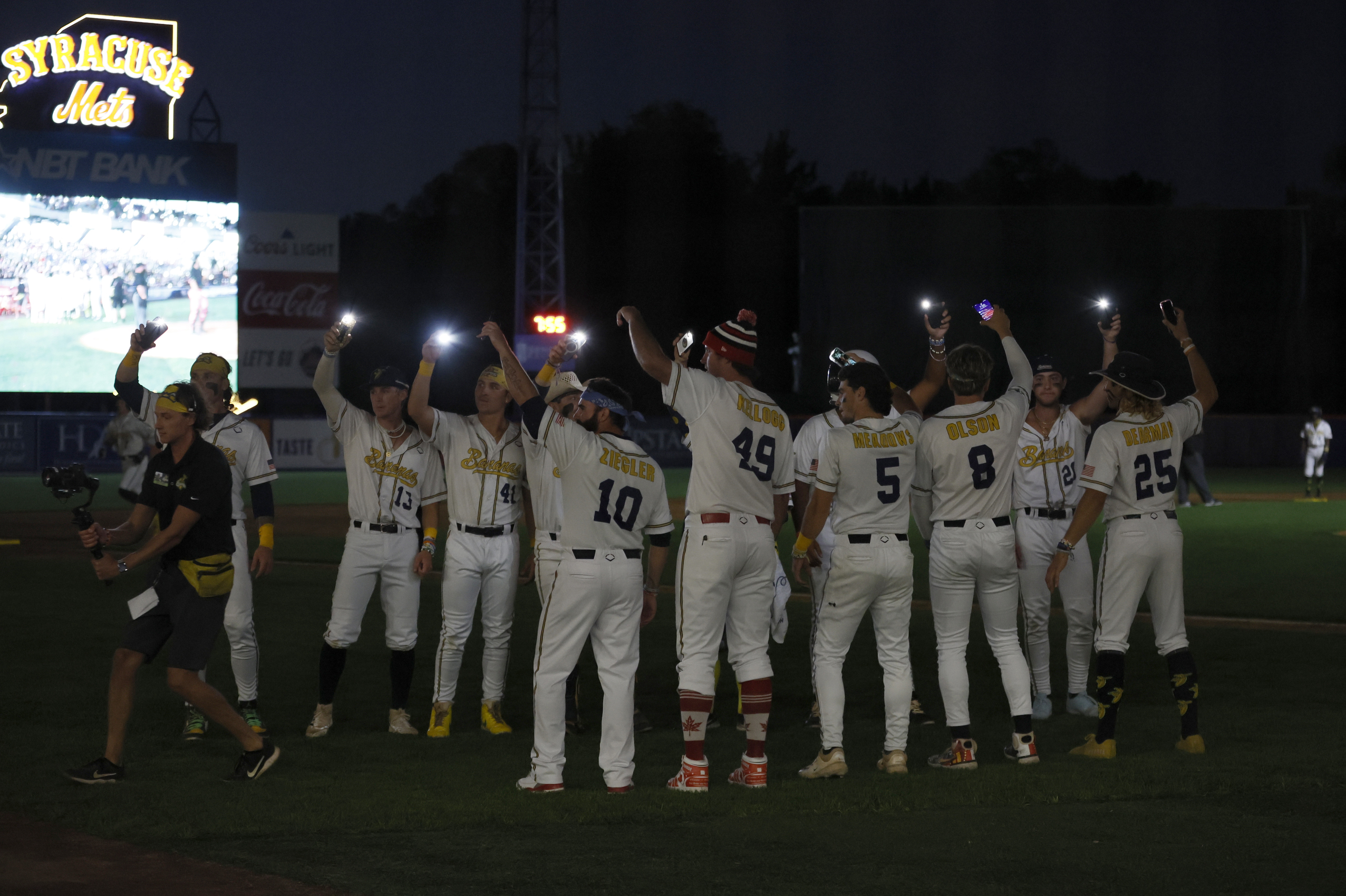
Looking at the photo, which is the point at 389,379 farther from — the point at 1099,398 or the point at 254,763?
the point at 1099,398

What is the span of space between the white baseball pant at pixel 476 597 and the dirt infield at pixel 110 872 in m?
2.63

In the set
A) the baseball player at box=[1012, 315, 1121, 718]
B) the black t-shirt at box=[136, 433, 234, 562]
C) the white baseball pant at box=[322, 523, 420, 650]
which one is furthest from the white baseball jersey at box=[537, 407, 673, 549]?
the baseball player at box=[1012, 315, 1121, 718]

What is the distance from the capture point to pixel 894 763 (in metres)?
6.99

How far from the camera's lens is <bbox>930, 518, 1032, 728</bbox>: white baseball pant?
715cm

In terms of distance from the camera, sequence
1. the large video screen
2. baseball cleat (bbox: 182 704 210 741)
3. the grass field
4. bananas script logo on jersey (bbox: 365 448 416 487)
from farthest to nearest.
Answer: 1. the large video screen
2. bananas script logo on jersey (bbox: 365 448 416 487)
3. baseball cleat (bbox: 182 704 210 741)
4. the grass field

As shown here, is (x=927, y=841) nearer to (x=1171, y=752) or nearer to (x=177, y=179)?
(x=1171, y=752)

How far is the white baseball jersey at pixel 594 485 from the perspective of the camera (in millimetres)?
6477

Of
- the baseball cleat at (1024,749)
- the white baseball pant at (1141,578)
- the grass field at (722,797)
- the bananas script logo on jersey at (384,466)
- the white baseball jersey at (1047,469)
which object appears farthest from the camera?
the white baseball jersey at (1047,469)

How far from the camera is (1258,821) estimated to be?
594 cm

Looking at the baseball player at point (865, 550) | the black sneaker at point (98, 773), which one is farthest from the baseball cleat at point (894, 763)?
the black sneaker at point (98, 773)

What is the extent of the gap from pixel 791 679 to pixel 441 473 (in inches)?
123

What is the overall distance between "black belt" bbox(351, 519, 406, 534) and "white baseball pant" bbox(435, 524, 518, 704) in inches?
12.2

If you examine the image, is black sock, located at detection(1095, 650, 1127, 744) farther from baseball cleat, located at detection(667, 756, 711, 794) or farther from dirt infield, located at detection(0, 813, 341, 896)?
dirt infield, located at detection(0, 813, 341, 896)

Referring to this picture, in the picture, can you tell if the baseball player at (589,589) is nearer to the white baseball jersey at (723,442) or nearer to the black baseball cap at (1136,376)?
the white baseball jersey at (723,442)
